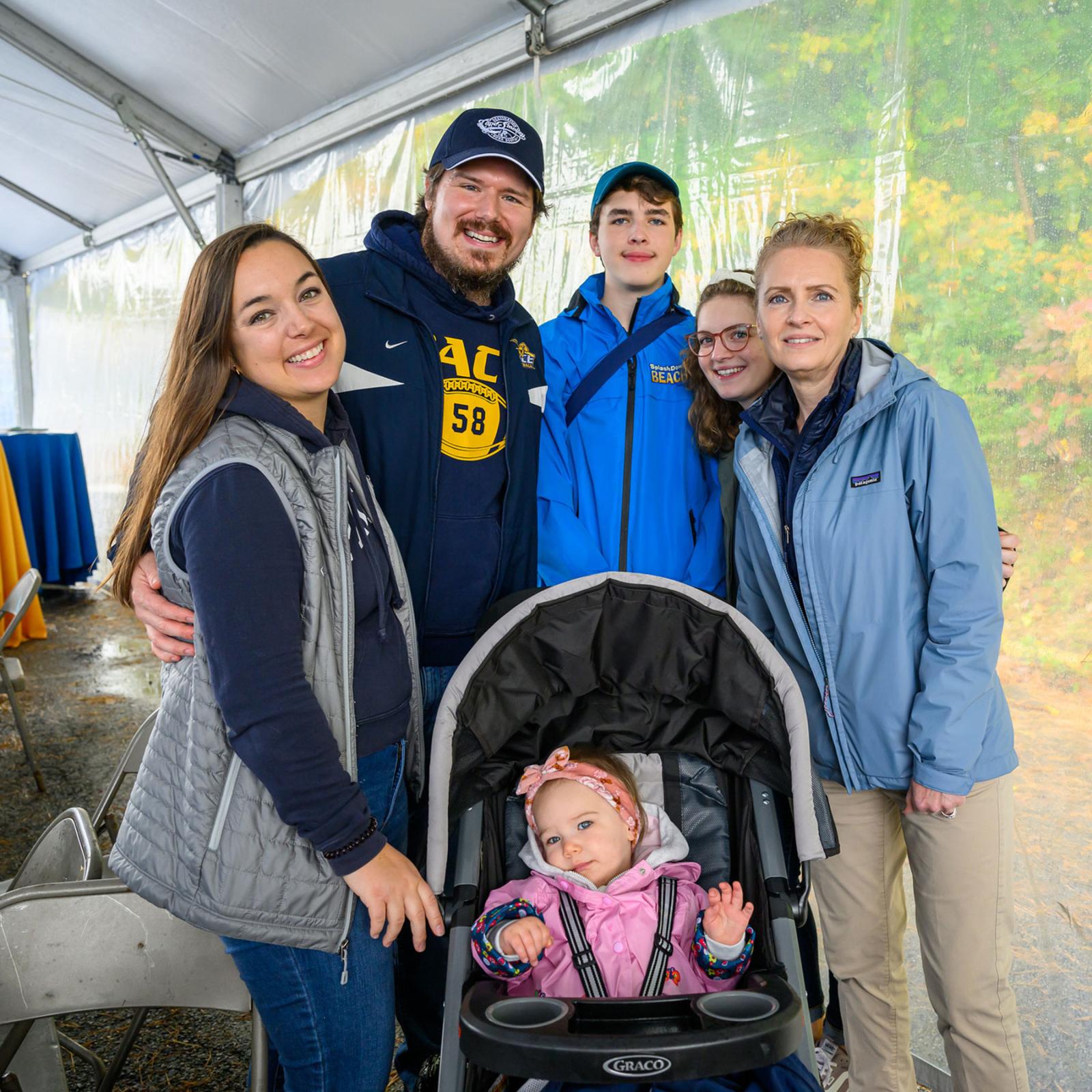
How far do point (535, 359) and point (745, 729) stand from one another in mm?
969

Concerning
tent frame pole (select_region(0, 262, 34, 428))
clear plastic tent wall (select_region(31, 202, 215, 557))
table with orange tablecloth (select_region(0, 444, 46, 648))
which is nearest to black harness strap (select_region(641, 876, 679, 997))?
table with orange tablecloth (select_region(0, 444, 46, 648))

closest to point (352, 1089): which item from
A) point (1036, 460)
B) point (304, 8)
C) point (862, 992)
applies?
point (862, 992)

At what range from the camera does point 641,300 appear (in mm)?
2111

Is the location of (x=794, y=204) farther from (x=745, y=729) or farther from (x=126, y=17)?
(x=126, y=17)

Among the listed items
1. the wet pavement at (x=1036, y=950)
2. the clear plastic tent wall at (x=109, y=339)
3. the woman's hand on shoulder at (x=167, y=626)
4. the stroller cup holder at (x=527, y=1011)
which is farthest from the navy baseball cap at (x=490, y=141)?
the clear plastic tent wall at (x=109, y=339)

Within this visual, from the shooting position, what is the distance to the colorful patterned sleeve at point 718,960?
1395mm

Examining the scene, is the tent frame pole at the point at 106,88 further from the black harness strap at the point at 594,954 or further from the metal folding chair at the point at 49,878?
the black harness strap at the point at 594,954

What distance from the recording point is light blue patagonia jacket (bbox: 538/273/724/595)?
202cm

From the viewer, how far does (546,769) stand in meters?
1.63

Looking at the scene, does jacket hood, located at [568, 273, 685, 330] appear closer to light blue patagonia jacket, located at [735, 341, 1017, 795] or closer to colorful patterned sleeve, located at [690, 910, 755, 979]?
light blue patagonia jacket, located at [735, 341, 1017, 795]

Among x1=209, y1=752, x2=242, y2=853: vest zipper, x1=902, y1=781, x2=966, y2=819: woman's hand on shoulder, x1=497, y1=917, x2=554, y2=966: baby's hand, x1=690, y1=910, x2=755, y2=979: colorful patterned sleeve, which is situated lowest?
x1=690, y1=910, x2=755, y2=979: colorful patterned sleeve

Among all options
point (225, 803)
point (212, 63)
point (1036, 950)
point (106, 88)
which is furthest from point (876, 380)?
point (106, 88)

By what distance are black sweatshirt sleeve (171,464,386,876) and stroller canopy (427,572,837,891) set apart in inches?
11.8

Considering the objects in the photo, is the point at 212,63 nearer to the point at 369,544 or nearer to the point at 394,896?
the point at 369,544
